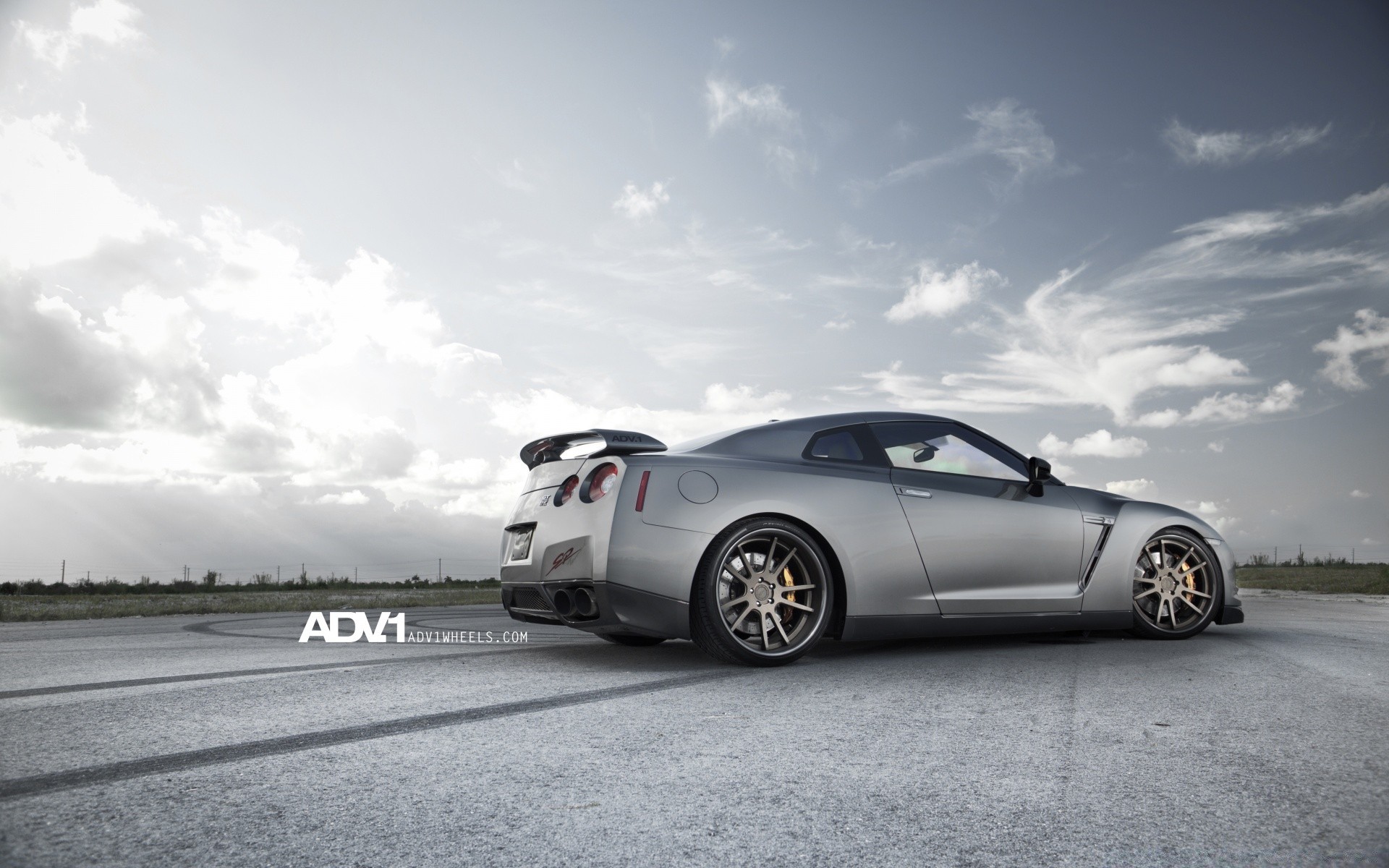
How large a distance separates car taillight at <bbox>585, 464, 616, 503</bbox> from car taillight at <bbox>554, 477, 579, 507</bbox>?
16 centimetres

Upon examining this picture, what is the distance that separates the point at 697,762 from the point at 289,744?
1428 millimetres

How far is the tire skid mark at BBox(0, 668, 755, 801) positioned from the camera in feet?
8.37

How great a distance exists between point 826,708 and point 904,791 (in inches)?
49.3

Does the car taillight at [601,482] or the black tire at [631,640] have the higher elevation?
the car taillight at [601,482]

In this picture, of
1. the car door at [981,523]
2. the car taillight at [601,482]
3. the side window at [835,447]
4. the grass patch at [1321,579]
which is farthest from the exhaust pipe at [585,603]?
the grass patch at [1321,579]

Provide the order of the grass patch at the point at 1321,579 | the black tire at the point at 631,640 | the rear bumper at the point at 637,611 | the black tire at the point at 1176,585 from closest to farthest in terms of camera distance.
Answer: the rear bumper at the point at 637,611
the black tire at the point at 631,640
the black tire at the point at 1176,585
the grass patch at the point at 1321,579

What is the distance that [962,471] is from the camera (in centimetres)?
587

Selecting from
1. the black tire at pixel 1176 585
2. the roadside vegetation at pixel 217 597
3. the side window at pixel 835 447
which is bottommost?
the roadside vegetation at pixel 217 597

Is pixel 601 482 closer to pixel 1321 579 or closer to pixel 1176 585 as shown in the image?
pixel 1176 585

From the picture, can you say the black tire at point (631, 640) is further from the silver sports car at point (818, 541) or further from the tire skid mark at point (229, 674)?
the tire skid mark at point (229, 674)

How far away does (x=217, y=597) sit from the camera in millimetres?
21625

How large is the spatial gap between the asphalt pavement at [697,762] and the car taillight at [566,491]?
0.95 m

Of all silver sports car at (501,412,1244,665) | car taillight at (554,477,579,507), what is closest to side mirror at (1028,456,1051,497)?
silver sports car at (501,412,1244,665)

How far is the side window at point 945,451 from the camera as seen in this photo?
226 inches
